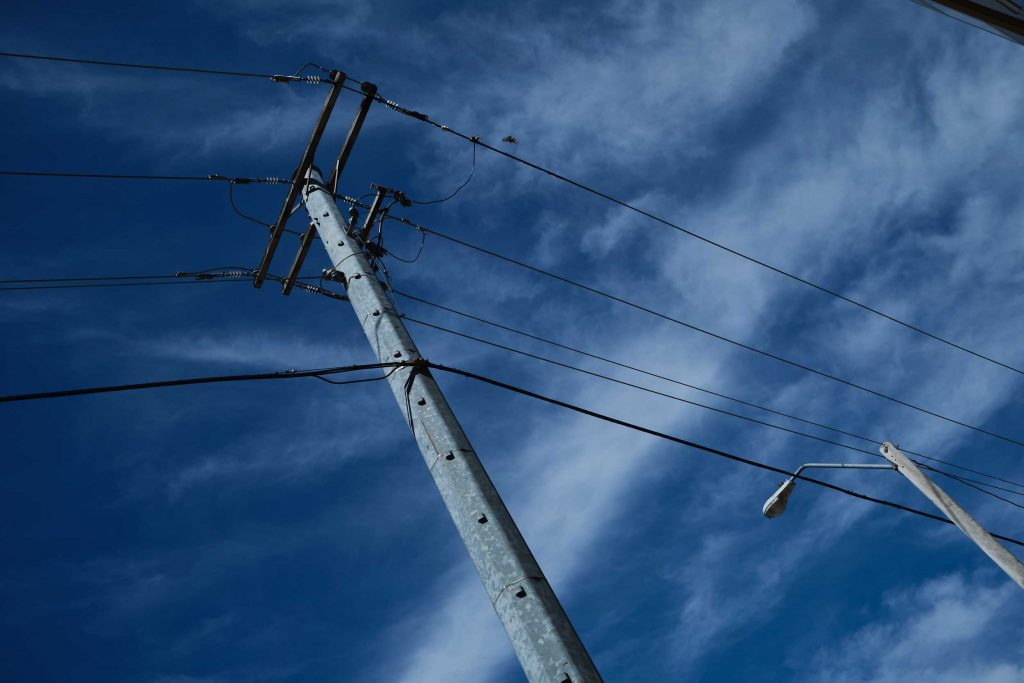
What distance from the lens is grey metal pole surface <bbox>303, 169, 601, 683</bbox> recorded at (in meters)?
3.58

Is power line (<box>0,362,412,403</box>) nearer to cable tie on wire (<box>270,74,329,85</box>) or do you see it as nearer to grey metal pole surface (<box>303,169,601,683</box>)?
grey metal pole surface (<box>303,169,601,683</box>)

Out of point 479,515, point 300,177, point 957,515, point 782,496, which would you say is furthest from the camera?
point 782,496

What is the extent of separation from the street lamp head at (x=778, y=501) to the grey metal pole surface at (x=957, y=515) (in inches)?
73.8

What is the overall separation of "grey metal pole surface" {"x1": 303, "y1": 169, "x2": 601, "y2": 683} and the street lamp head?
1134 centimetres

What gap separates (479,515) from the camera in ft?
13.7

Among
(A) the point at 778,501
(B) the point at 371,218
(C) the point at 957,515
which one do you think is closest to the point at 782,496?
(A) the point at 778,501

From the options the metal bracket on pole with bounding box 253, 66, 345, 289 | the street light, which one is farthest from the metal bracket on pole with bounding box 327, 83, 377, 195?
the street light

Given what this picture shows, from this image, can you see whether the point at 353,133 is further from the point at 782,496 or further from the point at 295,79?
the point at 782,496

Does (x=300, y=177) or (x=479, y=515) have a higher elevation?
(x=300, y=177)

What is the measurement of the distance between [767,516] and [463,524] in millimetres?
12275

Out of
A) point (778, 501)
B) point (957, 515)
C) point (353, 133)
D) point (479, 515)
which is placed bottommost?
point (479, 515)

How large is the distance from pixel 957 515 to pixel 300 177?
11664 millimetres

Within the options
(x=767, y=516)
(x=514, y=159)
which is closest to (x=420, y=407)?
(x=514, y=159)

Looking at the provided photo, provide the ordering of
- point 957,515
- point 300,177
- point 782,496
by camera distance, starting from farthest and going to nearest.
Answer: point 782,496
point 957,515
point 300,177
